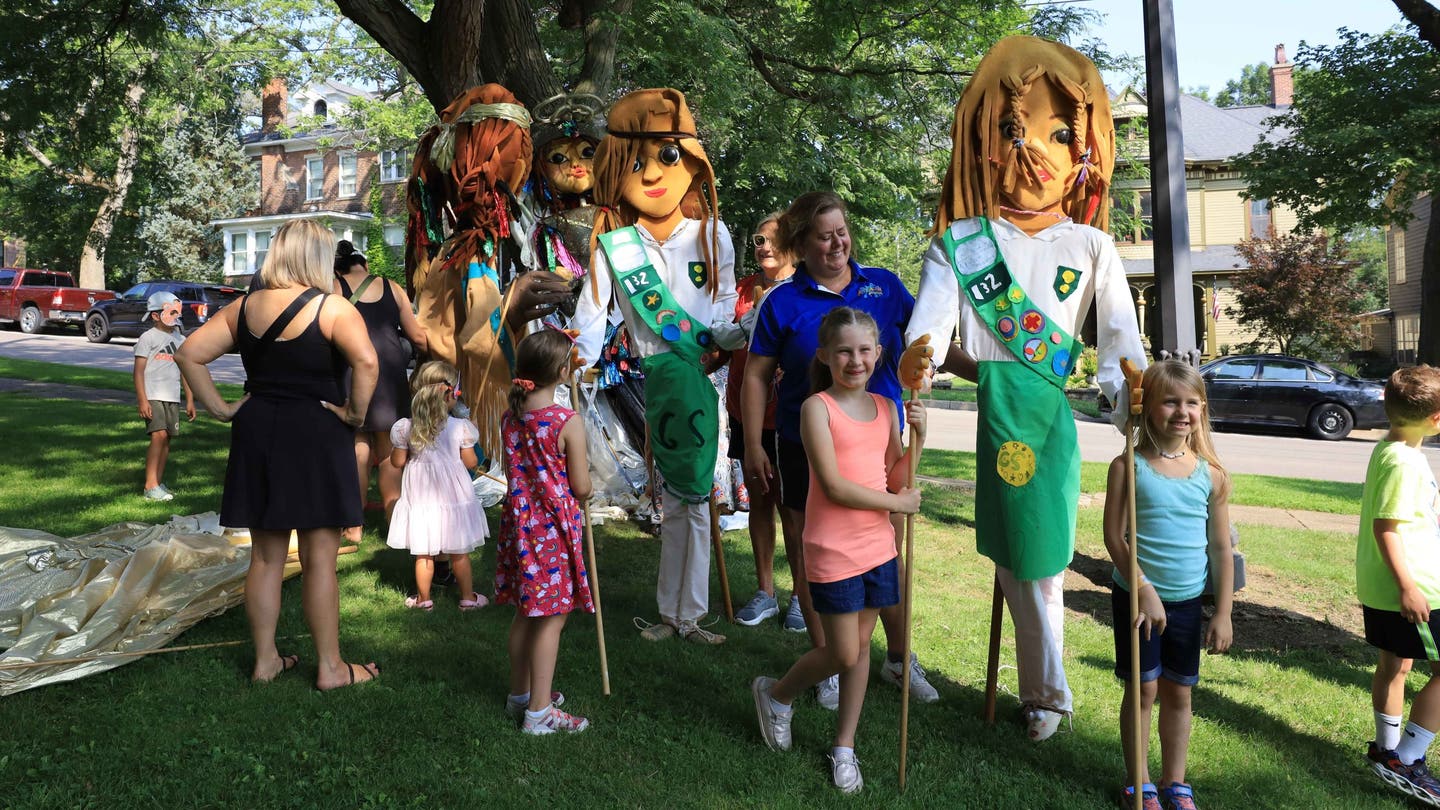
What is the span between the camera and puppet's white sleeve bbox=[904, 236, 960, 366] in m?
3.81

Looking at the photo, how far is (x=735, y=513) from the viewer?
7.54 metres

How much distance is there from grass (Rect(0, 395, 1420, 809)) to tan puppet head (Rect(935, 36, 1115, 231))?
1938 millimetres

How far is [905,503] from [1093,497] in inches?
246

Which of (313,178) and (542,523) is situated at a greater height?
(313,178)

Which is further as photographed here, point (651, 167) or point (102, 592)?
point (651, 167)

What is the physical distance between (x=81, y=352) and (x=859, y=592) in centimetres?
2268

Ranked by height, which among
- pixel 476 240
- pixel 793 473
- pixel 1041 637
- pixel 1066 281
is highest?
pixel 476 240

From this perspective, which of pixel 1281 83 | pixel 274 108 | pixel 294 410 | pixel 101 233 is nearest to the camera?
pixel 294 410

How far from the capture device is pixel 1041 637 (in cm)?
369

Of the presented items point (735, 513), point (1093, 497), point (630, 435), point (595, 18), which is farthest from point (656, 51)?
point (1093, 497)

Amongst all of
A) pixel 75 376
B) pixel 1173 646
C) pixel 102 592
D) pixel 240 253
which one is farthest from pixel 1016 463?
pixel 240 253

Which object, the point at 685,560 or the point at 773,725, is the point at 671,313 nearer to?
the point at 685,560

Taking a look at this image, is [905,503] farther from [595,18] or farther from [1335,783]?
[595,18]

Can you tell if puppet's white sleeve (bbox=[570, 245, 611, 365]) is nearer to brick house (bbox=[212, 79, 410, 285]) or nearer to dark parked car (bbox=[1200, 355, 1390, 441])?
dark parked car (bbox=[1200, 355, 1390, 441])
